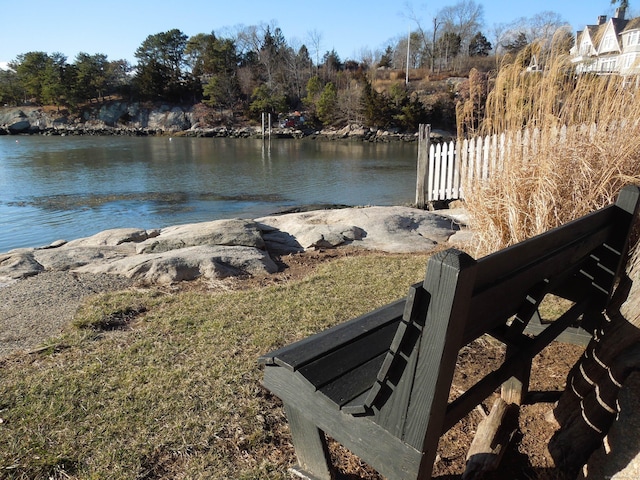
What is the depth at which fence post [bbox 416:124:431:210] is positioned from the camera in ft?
31.3

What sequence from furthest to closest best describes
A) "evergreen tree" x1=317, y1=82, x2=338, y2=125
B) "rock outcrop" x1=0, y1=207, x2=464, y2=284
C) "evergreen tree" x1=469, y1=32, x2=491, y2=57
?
"evergreen tree" x1=469, y1=32, x2=491, y2=57 → "evergreen tree" x1=317, y1=82, x2=338, y2=125 → "rock outcrop" x1=0, y1=207, x2=464, y2=284

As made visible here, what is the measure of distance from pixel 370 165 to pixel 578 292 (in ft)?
67.7

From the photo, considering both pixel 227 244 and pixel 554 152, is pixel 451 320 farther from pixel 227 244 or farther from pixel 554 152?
pixel 227 244

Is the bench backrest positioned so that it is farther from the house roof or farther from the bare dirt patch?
the house roof

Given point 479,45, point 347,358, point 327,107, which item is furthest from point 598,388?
point 479,45

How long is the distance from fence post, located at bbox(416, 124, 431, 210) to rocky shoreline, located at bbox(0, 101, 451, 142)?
3733 cm

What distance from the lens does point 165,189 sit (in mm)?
15977

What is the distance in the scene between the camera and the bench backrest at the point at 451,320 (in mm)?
1106

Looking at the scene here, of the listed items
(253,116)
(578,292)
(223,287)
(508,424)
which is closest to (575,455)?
(508,424)

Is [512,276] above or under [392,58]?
under

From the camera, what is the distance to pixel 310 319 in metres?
3.61

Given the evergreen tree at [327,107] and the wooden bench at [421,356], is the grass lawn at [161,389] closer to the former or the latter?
the wooden bench at [421,356]

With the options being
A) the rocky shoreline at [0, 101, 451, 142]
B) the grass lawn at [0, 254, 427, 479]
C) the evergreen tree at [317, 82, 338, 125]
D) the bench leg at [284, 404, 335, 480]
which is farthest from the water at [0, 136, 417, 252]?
the evergreen tree at [317, 82, 338, 125]

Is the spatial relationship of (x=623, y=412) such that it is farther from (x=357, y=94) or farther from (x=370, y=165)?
(x=357, y=94)
